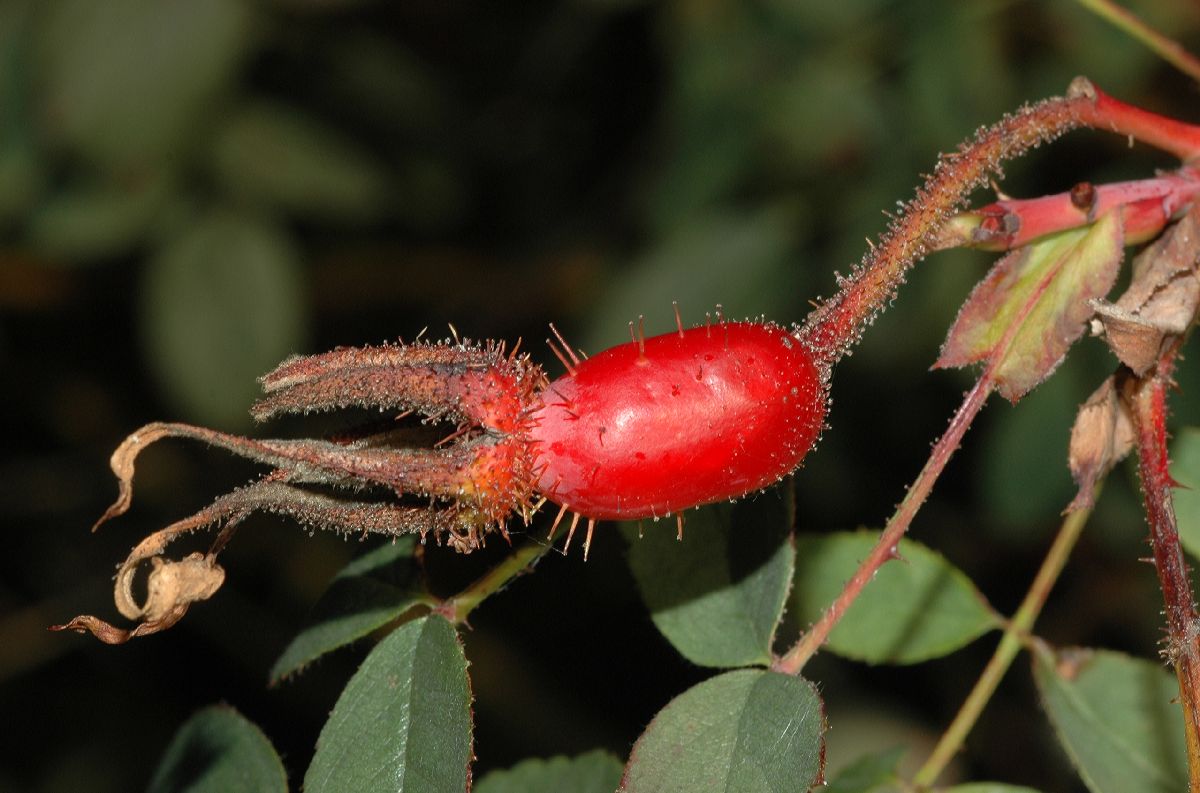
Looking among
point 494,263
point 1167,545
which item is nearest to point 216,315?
point 494,263

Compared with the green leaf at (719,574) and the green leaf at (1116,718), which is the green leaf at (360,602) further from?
the green leaf at (1116,718)

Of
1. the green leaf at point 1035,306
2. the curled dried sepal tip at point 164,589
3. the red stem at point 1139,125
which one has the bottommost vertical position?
the curled dried sepal tip at point 164,589

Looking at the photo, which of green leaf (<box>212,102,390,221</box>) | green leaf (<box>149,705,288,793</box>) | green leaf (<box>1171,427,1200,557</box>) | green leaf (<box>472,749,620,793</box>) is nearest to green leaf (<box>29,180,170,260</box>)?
green leaf (<box>212,102,390,221</box>)

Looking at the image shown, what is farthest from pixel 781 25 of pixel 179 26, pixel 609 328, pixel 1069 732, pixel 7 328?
pixel 7 328

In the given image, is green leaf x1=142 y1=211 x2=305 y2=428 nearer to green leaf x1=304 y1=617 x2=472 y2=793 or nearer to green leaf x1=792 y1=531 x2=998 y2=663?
green leaf x1=792 y1=531 x2=998 y2=663

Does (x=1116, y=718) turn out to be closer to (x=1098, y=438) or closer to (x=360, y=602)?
(x=1098, y=438)

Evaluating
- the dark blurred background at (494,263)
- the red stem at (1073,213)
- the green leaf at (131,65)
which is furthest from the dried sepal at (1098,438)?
the green leaf at (131,65)
